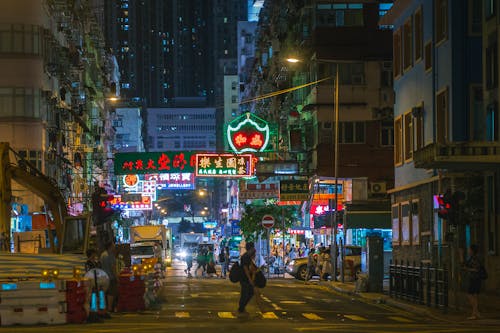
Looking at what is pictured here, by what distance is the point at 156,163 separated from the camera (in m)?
55.6

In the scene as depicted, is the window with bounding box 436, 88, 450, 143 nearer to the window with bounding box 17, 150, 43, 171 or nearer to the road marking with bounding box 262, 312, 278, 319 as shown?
the road marking with bounding box 262, 312, 278, 319

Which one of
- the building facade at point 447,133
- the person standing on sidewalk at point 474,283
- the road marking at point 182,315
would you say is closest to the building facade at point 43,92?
the building facade at point 447,133

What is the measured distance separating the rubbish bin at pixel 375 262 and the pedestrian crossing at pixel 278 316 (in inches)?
406

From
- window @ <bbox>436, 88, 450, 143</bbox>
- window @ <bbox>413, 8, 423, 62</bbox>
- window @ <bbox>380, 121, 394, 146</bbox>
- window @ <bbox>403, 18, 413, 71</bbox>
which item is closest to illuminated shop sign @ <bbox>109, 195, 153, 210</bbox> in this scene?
window @ <bbox>380, 121, 394, 146</bbox>

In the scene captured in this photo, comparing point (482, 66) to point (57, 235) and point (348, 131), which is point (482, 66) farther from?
point (348, 131)

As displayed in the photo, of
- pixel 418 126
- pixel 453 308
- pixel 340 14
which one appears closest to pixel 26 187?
pixel 453 308

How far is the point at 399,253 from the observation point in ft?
139

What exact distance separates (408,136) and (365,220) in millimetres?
13840

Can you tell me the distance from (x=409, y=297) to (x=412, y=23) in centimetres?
1449

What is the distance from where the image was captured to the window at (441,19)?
3634cm

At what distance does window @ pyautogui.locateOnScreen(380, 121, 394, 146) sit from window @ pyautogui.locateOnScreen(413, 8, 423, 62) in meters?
22.2

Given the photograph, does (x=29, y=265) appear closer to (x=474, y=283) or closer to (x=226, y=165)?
(x=474, y=283)

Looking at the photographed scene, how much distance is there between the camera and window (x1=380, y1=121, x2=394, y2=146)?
207 feet

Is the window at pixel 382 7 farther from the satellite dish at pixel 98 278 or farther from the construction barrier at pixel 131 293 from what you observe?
the satellite dish at pixel 98 278
